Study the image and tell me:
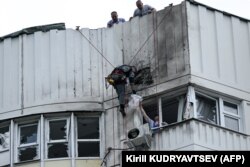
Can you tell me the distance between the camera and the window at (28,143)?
4672cm

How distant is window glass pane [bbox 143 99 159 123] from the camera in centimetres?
4588

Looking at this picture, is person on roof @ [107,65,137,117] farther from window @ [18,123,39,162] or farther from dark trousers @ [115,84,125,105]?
window @ [18,123,39,162]

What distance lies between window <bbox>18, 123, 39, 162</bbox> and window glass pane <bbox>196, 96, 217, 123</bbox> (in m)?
5.04

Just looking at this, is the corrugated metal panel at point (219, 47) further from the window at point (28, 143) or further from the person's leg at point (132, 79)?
the window at point (28, 143)

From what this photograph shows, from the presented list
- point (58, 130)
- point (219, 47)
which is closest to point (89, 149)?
point (58, 130)

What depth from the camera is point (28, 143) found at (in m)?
46.9

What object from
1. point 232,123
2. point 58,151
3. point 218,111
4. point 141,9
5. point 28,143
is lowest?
point 58,151

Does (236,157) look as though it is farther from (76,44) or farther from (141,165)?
(76,44)

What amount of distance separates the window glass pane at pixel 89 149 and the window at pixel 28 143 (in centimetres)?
132

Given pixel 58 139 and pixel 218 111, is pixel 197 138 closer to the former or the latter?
pixel 218 111

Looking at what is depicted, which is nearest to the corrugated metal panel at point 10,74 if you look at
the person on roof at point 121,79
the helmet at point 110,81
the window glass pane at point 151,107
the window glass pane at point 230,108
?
the helmet at point 110,81

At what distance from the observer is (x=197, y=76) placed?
148ft

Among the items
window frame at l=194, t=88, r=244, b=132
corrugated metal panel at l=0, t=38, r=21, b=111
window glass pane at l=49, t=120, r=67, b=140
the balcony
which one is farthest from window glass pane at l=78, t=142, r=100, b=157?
window frame at l=194, t=88, r=244, b=132

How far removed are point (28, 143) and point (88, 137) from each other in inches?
71.9
